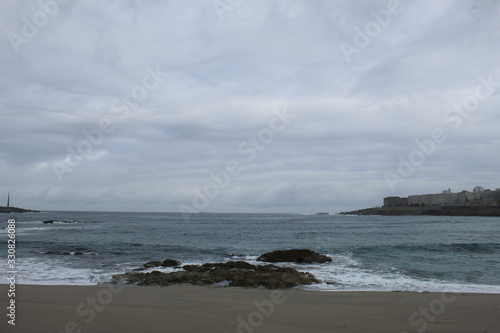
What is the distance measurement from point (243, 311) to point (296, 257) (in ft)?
44.6

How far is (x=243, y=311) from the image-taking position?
10.1 m

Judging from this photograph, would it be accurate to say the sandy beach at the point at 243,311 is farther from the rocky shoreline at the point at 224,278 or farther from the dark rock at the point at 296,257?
the dark rock at the point at 296,257

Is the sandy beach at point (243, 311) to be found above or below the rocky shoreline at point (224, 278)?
above

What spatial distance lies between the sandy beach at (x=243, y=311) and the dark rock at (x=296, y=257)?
31.2 feet

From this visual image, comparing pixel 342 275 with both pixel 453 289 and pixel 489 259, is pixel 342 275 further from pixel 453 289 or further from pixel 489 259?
pixel 489 259

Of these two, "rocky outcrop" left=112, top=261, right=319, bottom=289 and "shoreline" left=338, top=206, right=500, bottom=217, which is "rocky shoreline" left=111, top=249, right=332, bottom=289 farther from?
"shoreline" left=338, top=206, right=500, bottom=217

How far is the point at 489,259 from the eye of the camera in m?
23.8

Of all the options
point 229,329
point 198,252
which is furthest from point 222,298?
point 198,252

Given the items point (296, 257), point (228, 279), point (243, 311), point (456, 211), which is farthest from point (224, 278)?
point (456, 211)

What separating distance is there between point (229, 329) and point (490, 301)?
28.0 feet

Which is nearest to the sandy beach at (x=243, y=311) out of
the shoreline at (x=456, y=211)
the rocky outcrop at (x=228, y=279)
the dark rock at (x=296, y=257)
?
the rocky outcrop at (x=228, y=279)

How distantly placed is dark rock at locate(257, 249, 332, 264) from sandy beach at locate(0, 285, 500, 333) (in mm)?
9498

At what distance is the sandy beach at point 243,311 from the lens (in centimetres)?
852

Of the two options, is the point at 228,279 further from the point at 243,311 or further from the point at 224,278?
the point at 243,311
